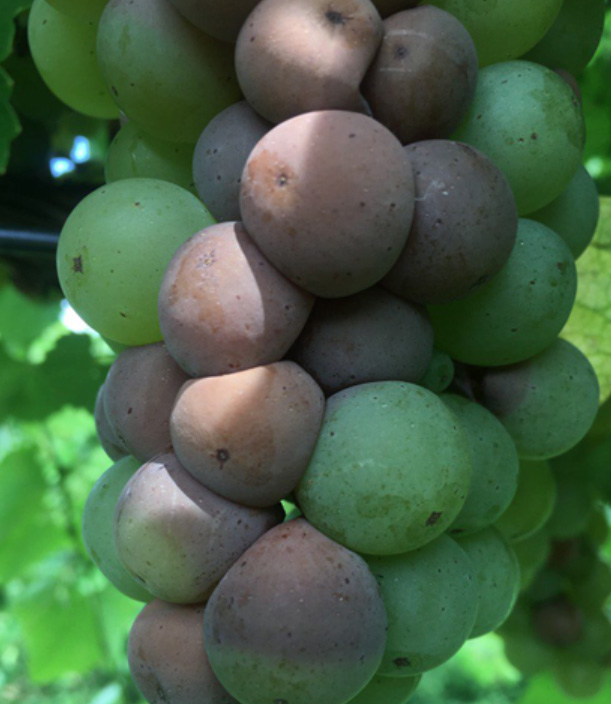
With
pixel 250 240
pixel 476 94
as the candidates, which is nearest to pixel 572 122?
pixel 476 94

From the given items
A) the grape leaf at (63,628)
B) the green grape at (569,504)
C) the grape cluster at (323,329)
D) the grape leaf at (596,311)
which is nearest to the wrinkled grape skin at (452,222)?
the grape cluster at (323,329)

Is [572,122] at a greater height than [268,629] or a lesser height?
greater

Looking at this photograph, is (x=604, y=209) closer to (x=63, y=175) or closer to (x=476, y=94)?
(x=476, y=94)

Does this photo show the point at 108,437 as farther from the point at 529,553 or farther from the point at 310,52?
the point at 529,553

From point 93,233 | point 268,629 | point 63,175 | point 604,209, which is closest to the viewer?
point 268,629

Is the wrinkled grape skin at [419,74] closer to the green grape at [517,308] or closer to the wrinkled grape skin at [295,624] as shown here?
the green grape at [517,308]

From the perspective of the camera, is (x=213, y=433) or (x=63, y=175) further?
(x=63, y=175)

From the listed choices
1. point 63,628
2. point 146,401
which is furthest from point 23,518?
point 146,401
